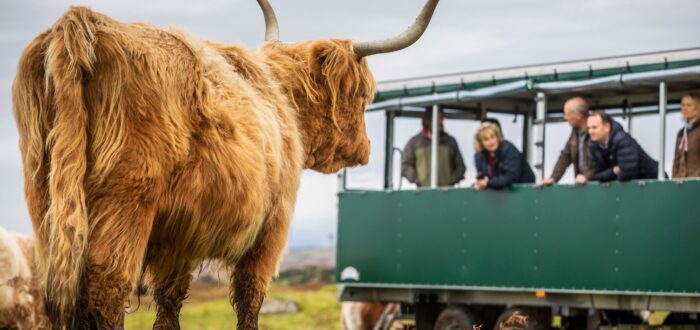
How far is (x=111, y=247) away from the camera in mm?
5895

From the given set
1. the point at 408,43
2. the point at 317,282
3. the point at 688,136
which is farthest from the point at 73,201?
the point at 317,282

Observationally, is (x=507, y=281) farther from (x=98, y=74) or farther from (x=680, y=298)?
(x=98, y=74)

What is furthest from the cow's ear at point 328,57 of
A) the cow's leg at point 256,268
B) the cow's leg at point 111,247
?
the cow's leg at point 111,247

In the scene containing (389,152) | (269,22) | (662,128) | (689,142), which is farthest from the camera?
(389,152)

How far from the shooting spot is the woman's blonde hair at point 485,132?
14.0 meters

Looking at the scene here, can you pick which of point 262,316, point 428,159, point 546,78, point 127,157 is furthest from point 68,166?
point 262,316

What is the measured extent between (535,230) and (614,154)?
146cm

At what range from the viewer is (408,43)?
26.5ft

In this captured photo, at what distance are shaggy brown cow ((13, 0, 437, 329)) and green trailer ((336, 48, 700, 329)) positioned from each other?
6655 mm

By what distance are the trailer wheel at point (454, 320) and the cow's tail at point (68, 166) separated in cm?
909

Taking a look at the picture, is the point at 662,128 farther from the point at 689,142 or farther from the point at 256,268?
the point at 256,268

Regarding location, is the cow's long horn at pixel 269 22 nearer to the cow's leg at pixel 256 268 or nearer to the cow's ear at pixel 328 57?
the cow's ear at pixel 328 57

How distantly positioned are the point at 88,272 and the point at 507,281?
8.69 metres

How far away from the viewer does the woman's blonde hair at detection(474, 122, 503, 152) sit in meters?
14.0
